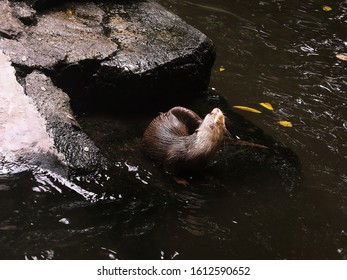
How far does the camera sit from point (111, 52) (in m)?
4.15

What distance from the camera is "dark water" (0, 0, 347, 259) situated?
2.84 m

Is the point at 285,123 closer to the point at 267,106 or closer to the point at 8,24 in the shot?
the point at 267,106

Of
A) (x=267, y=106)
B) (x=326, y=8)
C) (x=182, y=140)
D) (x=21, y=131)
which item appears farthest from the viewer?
(x=326, y=8)

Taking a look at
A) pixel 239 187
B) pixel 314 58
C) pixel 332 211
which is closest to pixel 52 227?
pixel 239 187

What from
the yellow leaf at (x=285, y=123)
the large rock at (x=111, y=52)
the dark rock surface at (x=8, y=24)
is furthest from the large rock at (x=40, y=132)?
the yellow leaf at (x=285, y=123)

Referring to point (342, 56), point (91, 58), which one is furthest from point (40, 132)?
→ point (342, 56)

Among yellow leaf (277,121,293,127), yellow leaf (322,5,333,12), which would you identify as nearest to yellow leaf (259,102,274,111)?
yellow leaf (277,121,293,127)

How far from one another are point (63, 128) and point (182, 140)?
2.98 feet

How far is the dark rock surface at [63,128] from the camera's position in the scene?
129 inches

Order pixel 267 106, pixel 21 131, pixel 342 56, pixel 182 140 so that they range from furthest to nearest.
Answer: pixel 342 56
pixel 267 106
pixel 182 140
pixel 21 131

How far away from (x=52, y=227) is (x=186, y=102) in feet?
7.42

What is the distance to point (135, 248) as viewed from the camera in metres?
2.82

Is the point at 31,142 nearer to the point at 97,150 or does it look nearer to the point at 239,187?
the point at 97,150

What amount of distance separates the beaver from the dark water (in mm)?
117
